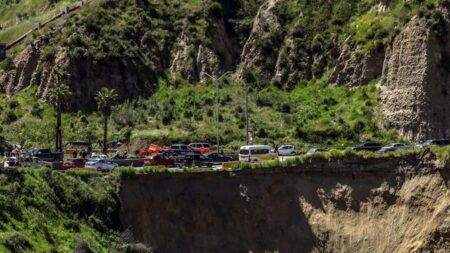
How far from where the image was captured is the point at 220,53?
103 m

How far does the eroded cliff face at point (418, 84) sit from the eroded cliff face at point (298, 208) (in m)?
27.8

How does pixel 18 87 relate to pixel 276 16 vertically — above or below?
below

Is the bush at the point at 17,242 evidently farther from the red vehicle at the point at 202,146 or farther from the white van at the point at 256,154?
the red vehicle at the point at 202,146

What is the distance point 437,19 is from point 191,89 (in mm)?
28475

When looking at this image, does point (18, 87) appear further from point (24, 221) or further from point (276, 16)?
point (24, 221)

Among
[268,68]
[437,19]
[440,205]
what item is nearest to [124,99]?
[268,68]

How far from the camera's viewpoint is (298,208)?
58.1 metres

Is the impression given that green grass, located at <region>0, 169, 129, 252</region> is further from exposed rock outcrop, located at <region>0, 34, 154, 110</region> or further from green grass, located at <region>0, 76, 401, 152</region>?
exposed rock outcrop, located at <region>0, 34, 154, 110</region>

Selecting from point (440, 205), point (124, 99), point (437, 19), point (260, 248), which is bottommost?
point (260, 248)

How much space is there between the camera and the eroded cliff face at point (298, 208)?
5284 centimetres

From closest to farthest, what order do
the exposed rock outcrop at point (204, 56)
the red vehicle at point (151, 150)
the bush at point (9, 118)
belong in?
the red vehicle at point (151, 150), the bush at point (9, 118), the exposed rock outcrop at point (204, 56)

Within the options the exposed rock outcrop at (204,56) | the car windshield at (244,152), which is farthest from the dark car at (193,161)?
the exposed rock outcrop at (204,56)

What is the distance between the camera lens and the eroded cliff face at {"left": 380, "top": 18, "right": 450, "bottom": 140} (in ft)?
272

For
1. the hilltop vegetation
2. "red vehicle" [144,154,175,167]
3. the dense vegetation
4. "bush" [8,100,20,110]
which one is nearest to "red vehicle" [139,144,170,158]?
the hilltop vegetation
